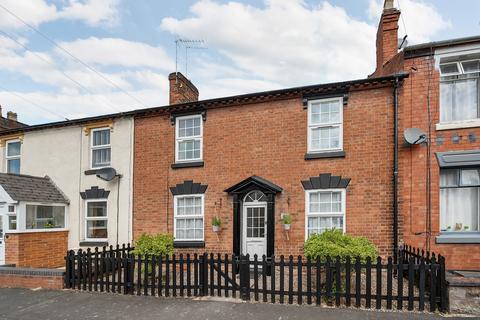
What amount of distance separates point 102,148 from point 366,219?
32.8 ft

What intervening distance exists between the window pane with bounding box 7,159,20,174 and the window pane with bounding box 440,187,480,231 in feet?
54.7

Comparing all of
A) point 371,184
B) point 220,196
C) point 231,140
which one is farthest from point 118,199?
point 371,184

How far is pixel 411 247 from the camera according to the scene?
358 inches

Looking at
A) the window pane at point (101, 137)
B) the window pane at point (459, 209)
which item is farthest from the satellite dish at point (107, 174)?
the window pane at point (459, 209)

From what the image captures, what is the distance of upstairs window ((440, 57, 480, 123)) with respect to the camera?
9383 mm

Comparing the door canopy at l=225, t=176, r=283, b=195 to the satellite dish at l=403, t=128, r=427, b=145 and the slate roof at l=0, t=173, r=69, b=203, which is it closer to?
the satellite dish at l=403, t=128, r=427, b=145

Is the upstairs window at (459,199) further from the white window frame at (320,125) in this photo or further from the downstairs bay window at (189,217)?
the downstairs bay window at (189,217)

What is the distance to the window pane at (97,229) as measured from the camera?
12.9 metres

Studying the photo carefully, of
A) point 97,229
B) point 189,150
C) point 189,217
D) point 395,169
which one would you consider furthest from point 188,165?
point 395,169

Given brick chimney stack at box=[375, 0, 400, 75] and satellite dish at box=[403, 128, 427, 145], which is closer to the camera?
satellite dish at box=[403, 128, 427, 145]

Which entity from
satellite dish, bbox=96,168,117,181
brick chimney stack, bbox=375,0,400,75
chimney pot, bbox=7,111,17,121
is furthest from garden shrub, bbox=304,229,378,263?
chimney pot, bbox=7,111,17,121

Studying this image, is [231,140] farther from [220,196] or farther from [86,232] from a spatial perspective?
[86,232]

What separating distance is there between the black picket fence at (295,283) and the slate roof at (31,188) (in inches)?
186

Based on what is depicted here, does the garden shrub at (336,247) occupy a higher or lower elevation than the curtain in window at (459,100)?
lower
